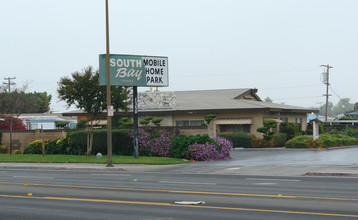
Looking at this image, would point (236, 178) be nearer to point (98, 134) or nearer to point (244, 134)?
point (98, 134)

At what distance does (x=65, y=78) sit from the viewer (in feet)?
103

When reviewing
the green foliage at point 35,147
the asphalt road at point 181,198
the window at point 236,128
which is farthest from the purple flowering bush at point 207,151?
the window at point 236,128

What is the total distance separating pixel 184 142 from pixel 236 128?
52.8 feet

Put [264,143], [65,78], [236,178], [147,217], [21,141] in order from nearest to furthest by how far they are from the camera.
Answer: [147,217] < [236,178] < [65,78] < [21,141] < [264,143]

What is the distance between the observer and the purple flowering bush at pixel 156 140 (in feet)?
102

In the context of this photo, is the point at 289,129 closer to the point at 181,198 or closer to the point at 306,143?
the point at 306,143

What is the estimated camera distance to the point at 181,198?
13.3 metres

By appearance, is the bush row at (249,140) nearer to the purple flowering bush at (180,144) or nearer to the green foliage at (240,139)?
the green foliage at (240,139)

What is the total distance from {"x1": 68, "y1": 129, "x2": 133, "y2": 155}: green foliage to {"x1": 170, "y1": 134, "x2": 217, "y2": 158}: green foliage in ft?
11.4

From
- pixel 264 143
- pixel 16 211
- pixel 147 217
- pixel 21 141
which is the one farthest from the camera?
pixel 264 143

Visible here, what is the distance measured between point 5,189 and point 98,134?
17.2m

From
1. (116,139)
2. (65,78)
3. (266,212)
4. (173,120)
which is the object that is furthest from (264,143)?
(266,212)

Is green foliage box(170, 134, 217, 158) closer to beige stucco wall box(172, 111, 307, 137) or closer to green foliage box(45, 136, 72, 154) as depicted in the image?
green foliage box(45, 136, 72, 154)

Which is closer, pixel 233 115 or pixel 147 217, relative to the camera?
pixel 147 217
